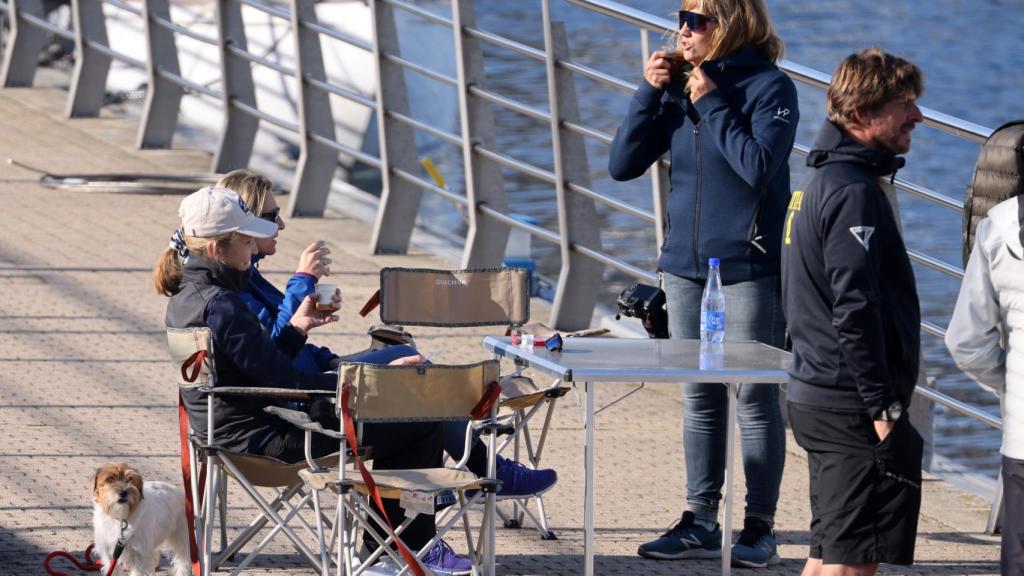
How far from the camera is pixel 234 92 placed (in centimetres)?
1005

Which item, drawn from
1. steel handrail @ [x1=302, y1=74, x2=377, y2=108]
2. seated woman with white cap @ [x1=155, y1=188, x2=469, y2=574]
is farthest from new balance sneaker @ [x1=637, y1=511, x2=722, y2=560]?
steel handrail @ [x1=302, y1=74, x2=377, y2=108]

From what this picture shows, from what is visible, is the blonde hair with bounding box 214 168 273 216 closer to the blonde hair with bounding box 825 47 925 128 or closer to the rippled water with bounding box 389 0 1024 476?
the blonde hair with bounding box 825 47 925 128

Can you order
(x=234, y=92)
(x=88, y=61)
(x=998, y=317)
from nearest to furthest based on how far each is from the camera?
1. (x=998, y=317)
2. (x=234, y=92)
3. (x=88, y=61)

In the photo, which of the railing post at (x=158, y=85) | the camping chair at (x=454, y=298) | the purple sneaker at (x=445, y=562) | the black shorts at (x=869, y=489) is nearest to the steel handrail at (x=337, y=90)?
the railing post at (x=158, y=85)

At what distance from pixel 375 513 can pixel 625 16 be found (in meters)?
3.20

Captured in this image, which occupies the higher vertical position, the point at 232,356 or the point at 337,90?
the point at 337,90

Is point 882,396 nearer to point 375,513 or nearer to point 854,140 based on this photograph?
point 854,140

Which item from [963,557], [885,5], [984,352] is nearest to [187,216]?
[984,352]

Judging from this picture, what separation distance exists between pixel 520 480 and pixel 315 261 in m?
0.89

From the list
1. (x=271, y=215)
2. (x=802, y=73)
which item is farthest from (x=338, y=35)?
(x=271, y=215)

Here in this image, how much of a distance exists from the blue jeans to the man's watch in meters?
1.22

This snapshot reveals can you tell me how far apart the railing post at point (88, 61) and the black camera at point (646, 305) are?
678 cm

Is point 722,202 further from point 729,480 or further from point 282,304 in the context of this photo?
point 282,304

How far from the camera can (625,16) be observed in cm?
703
